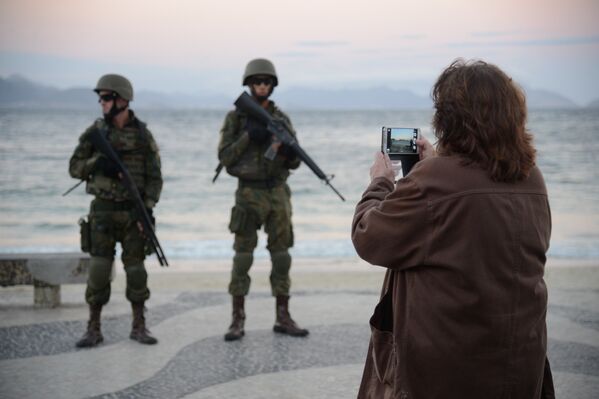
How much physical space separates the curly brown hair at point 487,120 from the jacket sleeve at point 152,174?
3928 millimetres

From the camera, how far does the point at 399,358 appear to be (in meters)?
2.38

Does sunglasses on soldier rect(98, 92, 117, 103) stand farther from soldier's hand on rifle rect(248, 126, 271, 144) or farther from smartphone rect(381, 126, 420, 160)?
smartphone rect(381, 126, 420, 160)

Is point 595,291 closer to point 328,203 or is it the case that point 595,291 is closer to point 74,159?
point 74,159

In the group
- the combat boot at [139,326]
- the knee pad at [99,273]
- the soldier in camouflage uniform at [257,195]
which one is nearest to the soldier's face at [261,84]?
the soldier in camouflage uniform at [257,195]

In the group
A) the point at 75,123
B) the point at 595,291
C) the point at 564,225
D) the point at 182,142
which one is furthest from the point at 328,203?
the point at 75,123

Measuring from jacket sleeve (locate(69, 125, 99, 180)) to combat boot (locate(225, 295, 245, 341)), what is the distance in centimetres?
148

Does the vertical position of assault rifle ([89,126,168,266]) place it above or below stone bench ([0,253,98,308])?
above

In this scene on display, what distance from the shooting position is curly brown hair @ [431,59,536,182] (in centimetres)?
225

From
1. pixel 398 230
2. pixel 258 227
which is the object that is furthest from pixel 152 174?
pixel 398 230

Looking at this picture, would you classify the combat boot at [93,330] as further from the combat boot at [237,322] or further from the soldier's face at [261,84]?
the soldier's face at [261,84]

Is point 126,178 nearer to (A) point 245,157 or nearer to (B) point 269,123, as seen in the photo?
(A) point 245,157

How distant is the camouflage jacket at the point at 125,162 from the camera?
5.77 m

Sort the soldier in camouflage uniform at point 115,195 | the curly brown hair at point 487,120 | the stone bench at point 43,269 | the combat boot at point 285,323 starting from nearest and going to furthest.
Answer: the curly brown hair at point 487,120
the soldier in camouflage uniform at point 115,195
the combat boot at point 285,323
the stone bench at point 43,269

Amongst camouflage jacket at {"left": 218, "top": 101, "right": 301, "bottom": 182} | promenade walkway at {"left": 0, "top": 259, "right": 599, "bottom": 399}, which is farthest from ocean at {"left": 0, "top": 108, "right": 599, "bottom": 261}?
camouflage jacket at {"left": 218, "top": 101, "right": 301, "bottom": 182}
